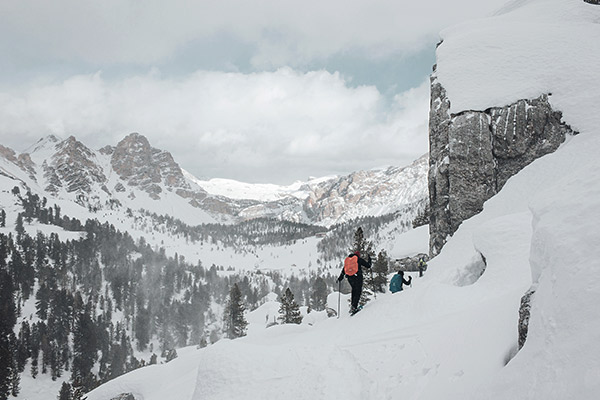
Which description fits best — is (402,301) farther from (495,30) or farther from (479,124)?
(495,30)

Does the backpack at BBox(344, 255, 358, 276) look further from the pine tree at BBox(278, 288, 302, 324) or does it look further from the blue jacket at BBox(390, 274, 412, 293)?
the pine tree at BBox(278, 288, 302, 324)

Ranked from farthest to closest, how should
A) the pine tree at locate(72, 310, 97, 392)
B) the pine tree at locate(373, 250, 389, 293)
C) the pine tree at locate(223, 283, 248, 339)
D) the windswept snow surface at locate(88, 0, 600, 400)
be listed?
the pine tree at locate(72, 310, 97, 392) → the pine tree at locate(223, 283, 248, 339) → the pine tree at locate(373, 250, 389, 293) → the windswept snow surface at locate(88, 0, 600, 400)

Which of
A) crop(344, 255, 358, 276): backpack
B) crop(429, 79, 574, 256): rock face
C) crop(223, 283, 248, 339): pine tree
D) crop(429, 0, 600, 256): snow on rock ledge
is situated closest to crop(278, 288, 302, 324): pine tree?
crop(223, 283, 248, 339): pine tree

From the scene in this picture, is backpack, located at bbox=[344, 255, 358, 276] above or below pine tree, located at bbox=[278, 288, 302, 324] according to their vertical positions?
above

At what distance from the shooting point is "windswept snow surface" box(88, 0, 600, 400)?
13.0ft

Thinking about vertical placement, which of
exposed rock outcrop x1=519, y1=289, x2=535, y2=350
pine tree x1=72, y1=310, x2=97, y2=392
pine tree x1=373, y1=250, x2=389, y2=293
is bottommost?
pine tree x1=72, y1=310, x2=97, y2=392

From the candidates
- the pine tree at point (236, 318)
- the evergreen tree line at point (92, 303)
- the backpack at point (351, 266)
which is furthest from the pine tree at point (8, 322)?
the backpack at point (351, 266)

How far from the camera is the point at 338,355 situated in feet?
30.8

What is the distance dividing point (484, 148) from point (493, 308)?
1508cm

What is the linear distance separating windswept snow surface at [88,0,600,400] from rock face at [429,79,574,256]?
0.86m

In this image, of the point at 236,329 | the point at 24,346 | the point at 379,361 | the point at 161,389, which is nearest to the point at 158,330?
the point at 24,346

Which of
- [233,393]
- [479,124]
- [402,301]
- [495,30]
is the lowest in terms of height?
[233,393]

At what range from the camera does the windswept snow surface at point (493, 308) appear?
3.96 metres

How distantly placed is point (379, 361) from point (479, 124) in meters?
17.3
